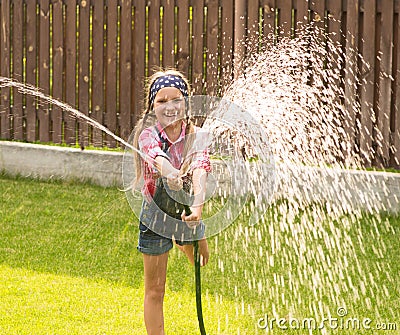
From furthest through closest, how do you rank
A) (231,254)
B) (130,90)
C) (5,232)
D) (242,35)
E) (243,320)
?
(130,90) < (242,35) < (5,232) < (231,254) < (243,320)

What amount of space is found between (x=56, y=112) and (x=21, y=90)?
1.32ft

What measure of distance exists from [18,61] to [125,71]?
1.14 metres

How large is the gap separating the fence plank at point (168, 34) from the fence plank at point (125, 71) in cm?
32

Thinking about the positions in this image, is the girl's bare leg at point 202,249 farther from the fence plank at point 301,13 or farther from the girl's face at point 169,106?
the fence plank at point 301,13

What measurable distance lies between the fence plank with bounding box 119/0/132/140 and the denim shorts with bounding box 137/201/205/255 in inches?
152

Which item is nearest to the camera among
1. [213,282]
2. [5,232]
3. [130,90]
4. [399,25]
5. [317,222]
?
[213,282]

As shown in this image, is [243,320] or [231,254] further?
[231,254]

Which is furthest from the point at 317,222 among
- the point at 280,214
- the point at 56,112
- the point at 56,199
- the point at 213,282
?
the point at 56,112

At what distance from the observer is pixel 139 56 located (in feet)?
24.8

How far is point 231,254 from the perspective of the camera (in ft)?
17.5

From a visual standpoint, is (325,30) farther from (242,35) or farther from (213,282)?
(213,282)

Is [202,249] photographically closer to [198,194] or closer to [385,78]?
[198,194]

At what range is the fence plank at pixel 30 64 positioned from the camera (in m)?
7.94

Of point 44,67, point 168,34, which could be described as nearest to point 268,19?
point 168,34
